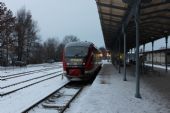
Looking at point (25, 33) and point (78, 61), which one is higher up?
point (25, 33)

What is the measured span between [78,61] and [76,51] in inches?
37.2

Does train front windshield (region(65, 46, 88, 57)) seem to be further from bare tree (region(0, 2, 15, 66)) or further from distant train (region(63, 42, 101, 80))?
bare tree (region(0, 2, 15, 66))

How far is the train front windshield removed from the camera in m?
27.1

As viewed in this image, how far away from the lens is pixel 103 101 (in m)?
14.5

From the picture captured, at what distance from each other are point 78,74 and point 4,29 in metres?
40.1

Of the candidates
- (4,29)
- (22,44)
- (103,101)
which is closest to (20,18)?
(22,44)

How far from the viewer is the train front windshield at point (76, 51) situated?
27.1 metres

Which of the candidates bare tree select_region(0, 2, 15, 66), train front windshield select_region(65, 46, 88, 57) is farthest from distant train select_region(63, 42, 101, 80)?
bare tree select_region(0, 2, 15, 66)

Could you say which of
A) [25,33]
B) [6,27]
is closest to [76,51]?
[6,27]

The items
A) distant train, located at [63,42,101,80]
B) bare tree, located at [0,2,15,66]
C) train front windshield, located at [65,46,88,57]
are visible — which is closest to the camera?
distant train, located at [63,42,101,80]

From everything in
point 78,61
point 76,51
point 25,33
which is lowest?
point 78,61

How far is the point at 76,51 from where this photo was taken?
27281 millimetres

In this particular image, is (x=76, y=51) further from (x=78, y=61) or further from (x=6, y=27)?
(x=6, y=27)

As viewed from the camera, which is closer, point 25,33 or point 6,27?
point 6,27
